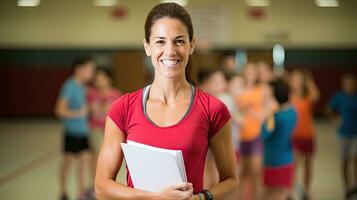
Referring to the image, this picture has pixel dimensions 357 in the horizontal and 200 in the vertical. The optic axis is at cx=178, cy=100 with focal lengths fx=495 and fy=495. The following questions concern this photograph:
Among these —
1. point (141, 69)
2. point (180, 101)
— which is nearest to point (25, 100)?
point (141, 69)

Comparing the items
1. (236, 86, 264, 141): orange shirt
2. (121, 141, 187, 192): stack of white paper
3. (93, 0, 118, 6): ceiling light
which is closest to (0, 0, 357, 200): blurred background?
(93, 0, 118, 6): ceiling light

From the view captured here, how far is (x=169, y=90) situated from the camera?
5.47 feet

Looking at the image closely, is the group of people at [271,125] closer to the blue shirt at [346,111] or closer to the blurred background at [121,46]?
the blue shirt at [346,111]

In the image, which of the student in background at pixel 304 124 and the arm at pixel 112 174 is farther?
the student in background at pixel 304 124

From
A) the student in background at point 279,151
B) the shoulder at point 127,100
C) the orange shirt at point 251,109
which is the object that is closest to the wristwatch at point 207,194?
the shoulder at point 127,100

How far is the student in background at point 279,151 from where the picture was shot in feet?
14.2

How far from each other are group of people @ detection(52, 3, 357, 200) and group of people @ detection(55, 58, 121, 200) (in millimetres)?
12

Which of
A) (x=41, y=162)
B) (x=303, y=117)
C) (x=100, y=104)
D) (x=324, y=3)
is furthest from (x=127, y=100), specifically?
(x=324, y=3)

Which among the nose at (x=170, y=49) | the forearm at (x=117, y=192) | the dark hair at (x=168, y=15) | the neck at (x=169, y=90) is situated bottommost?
the forearm at (x=117, y=192)

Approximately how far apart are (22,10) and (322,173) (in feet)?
25.6

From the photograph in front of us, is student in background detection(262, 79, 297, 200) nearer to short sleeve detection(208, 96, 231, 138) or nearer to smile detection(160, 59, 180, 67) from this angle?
short sleeve detection(208, 96, 231, 138)

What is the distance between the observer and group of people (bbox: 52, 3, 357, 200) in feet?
5.23

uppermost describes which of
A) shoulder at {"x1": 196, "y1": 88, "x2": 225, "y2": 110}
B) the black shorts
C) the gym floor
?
shoulder at {"x1": 196, "y1": 88, "x2": 225, "y2": 110}

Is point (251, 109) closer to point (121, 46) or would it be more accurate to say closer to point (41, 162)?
point (41, 162)
